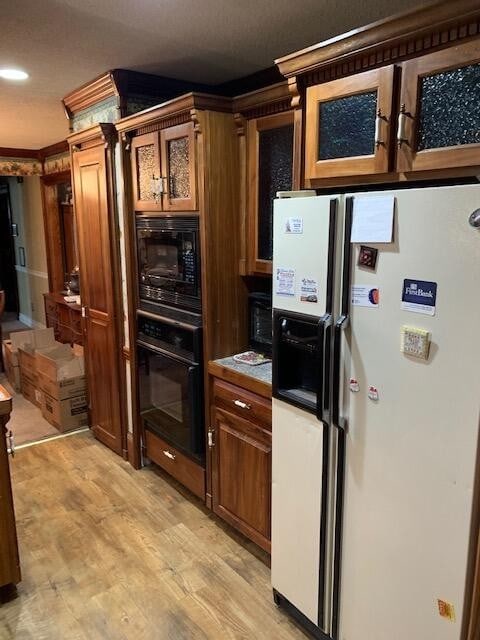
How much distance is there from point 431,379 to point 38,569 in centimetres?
208

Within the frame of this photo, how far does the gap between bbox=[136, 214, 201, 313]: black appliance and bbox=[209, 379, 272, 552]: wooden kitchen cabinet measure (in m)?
0.53

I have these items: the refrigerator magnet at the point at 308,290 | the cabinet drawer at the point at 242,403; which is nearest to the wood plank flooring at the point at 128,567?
the cabinet drawer at the point at 242,403

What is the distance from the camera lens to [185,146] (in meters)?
2.41

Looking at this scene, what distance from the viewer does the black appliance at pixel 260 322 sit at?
8.04 ft

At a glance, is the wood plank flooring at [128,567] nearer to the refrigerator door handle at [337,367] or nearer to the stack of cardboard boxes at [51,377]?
the stack of cardboard boxes at [51,377]

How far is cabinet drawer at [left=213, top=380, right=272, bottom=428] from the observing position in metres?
2.13

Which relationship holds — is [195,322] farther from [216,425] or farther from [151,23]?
[151,23]

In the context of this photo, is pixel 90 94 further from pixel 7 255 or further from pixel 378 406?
pixel 7 255

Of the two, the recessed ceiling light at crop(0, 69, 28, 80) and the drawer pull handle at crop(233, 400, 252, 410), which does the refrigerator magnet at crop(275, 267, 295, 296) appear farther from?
the recessed ceiling light at crop(0, 69, 28, 80)

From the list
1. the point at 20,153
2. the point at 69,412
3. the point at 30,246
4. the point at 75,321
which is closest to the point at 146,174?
the point at 69,412

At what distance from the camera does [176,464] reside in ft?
9.39

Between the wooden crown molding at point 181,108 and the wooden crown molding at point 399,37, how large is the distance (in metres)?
0.62

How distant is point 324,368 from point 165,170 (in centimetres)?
152

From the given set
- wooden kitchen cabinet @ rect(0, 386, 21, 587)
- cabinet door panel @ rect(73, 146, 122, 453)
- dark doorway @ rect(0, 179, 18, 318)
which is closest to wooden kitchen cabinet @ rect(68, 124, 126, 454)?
cabinet door panel @ rect(73, 146, 122, 453)
